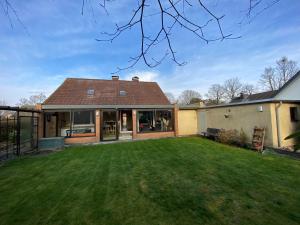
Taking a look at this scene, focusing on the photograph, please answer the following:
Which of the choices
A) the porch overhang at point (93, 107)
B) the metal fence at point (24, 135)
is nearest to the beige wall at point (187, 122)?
the porch overhang at point (93, 107)

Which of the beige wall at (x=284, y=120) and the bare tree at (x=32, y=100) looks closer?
the beige wall at (x=284, y=120)

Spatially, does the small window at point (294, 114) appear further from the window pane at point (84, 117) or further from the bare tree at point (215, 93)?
the bare tree at point (215, 93)

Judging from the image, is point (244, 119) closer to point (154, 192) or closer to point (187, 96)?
point (154, 192)

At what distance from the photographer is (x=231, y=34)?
2043 mm

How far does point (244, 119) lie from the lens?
997 cm

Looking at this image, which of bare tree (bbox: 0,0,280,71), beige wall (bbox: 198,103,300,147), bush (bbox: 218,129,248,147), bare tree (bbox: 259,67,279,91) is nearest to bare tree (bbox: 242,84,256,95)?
bare tree (bbox: 259,67,279,91)

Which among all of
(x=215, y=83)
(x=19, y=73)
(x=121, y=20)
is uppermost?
(x=215, y=83)

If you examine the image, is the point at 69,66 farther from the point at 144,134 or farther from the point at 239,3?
the point at 239,3

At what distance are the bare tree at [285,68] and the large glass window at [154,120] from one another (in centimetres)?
2002

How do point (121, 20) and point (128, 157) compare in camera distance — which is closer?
point (121, 20)

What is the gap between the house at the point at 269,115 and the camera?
27.7 feet

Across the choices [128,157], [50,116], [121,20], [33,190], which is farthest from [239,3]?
[50,116]

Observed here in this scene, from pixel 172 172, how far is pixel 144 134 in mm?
7970

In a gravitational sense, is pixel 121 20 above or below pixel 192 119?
above
